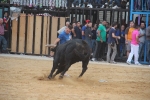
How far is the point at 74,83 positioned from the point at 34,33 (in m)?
9.79

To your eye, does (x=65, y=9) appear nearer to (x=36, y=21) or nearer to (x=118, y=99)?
(x=36, y=21)

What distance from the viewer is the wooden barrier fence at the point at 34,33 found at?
78.8ft

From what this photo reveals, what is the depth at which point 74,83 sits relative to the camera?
14961 millimetres

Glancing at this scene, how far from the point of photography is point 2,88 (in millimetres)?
13219

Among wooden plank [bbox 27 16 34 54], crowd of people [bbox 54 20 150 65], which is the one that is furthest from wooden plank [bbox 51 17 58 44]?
crowd of people [bbox 54 20 150 65]

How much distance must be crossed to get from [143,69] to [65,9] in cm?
565

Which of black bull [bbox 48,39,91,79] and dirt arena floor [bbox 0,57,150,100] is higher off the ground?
black bull [bbox 48,39,91,79]

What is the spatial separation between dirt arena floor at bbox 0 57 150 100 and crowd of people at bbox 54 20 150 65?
3.62 ft

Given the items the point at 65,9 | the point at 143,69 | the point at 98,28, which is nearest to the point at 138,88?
the point at 143,69

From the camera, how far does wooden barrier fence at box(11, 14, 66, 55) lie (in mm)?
24031

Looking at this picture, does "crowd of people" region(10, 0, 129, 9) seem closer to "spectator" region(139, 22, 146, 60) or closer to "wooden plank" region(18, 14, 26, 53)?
"wooden plank" region(18, 14, 26, 53)

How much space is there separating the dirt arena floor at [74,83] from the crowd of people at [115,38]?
110cm

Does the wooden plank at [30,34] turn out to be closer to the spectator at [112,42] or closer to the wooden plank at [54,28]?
the wooden plank at [54,28]

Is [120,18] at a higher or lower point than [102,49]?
higher
